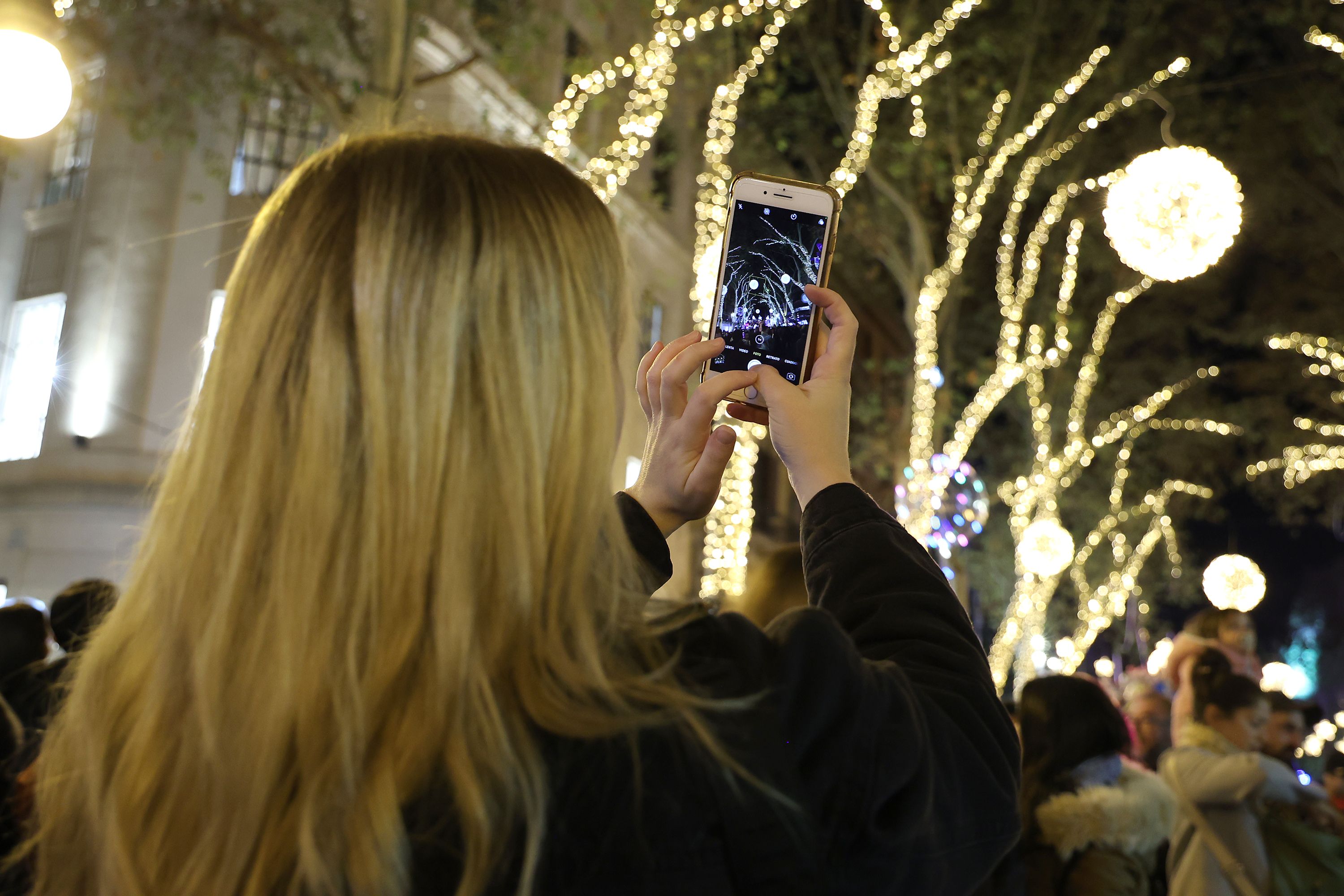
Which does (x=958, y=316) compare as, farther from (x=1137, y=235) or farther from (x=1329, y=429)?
(x=1137, y=235)

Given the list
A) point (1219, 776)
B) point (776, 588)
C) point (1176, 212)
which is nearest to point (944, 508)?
point (1176, 212)

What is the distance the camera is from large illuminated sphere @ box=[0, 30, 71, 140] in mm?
3992

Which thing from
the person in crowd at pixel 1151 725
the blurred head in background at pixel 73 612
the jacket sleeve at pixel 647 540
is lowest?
the person in crowd at pixel 1151 725

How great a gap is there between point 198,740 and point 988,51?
13.8 m

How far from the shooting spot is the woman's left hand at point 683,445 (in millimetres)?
1510

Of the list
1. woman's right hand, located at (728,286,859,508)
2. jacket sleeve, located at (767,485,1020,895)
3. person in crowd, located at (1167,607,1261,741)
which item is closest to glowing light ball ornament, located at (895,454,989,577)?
person in crowd, located at (1167,607,1261,741)

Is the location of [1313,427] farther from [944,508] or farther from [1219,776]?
[1219,776]

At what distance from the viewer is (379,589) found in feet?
3.26

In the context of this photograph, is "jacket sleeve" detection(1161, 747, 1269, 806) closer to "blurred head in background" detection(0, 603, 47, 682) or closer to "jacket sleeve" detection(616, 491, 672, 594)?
"jacket sleeve" detection(616, 491, 672, 594)

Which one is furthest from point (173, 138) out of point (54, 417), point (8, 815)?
point (8, 815)

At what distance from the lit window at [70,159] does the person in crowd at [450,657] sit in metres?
15.2

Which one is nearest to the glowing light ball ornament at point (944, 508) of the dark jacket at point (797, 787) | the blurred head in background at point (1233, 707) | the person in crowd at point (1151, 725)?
the person in crowd at point (1151, 725)

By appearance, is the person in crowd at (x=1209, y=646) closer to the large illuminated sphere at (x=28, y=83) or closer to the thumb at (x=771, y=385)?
the thumb at (x=771, y=385)

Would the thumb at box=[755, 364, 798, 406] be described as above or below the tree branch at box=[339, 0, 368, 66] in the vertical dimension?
below
